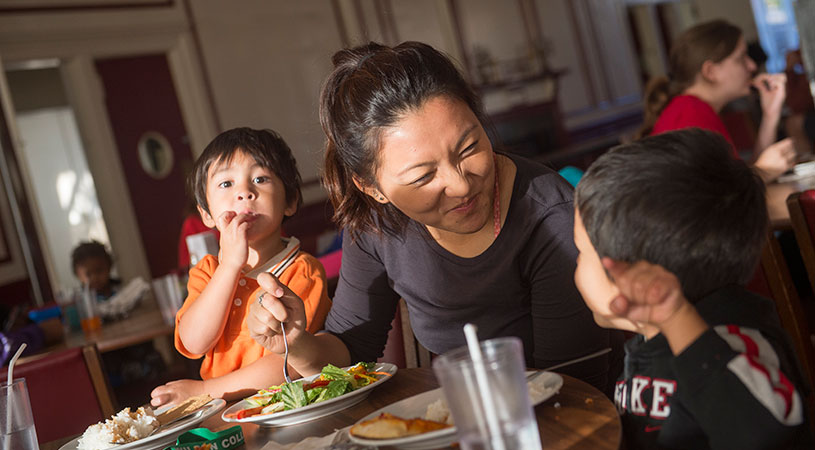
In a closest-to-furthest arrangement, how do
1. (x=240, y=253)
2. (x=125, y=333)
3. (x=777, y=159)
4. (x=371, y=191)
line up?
(x=371, y=191) < (x=240, y=253) < (x=777, y=159) < (x=125, y=333)

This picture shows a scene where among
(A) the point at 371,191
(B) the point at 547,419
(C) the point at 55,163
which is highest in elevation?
(C) the point at 55,163

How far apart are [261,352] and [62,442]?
0.43 meters

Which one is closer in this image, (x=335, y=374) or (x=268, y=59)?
(x=335, y=374)

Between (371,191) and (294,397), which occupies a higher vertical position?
(371,191)

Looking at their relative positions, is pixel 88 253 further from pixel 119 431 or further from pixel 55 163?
pixel 55 163

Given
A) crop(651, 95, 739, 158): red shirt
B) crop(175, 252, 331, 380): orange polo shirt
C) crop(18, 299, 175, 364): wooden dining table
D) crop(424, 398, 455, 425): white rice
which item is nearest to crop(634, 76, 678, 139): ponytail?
crop(651, 95, 739, 158): red shirt

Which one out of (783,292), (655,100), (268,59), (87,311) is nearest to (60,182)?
(268,59)

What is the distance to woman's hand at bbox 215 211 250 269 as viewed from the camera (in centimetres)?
157

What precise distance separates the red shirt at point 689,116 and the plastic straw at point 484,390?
2.37m

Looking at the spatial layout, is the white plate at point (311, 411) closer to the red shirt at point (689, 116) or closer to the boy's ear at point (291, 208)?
the boy's ear at point (291, 208)

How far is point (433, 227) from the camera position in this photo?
1459 millimetres

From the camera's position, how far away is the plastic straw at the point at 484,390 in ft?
2.20

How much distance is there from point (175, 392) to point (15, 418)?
0.31m

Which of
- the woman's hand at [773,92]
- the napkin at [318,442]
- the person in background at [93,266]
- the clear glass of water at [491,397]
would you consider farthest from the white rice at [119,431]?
the person in background at [93,266]
